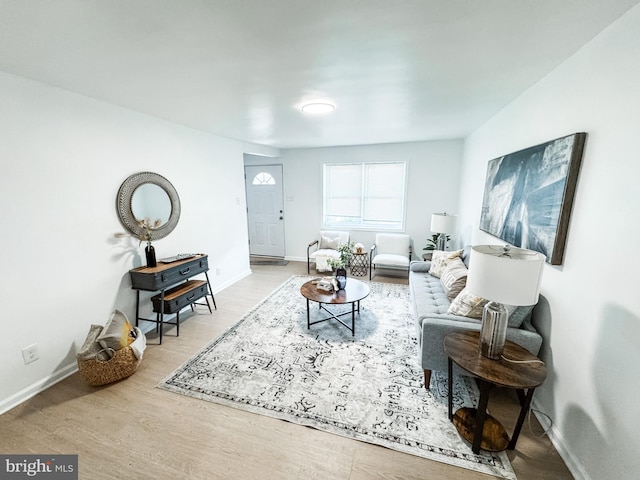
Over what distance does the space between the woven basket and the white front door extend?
3987mm

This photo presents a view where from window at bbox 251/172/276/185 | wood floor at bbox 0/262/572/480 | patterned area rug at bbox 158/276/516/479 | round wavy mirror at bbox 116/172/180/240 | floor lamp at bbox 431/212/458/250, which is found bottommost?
wood floor at bbox 0/262/572/480

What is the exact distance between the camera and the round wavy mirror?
268 cm

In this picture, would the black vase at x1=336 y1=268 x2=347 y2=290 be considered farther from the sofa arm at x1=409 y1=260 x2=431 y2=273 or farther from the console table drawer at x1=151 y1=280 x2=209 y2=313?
the console table drawer at x1=151 y1=280 x2=209 y2=313

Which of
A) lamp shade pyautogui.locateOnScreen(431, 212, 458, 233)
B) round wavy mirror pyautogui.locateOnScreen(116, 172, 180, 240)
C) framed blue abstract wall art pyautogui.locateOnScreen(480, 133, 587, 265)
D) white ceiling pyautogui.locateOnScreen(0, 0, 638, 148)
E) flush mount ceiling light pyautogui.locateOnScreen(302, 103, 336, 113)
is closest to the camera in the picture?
white ceiling pyautogui.locateOnScreen(0, 0, 638, 148)

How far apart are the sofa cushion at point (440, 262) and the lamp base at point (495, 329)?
5.47 feet

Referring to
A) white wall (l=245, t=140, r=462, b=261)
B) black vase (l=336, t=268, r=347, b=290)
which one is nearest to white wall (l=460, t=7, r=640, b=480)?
black vase (l=336, t=268, r=347, b=290)

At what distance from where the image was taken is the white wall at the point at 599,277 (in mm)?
1219

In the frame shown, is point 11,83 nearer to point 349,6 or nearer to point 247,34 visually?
point 247,34

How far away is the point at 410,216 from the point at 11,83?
5110mm

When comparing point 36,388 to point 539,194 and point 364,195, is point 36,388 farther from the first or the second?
point 364,195

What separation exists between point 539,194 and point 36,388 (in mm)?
4051

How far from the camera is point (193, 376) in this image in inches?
90.0

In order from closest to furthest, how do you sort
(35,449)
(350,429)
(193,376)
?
1. (35,449)
2. (350,429)
3. (193,376)

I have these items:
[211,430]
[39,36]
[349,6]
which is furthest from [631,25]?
[211,430]
